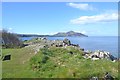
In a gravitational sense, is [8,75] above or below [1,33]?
below

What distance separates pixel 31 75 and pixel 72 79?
10.1 ft

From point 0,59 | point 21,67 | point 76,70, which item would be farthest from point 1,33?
point 76,70

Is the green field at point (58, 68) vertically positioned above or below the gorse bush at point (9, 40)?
below

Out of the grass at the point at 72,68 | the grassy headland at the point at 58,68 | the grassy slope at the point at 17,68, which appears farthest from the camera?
the grassy slope at the point at 17,68

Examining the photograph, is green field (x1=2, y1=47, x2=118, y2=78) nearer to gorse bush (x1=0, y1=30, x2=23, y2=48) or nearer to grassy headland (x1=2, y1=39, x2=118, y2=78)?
grassy headland (x1=2, y1=39, x2=118, y2=78)

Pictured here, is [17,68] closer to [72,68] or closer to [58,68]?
[58,68]

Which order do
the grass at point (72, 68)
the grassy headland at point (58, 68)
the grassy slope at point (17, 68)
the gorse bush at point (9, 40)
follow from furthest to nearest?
the gorse bush at point (9, 40), the grassy slope at point (17, 68), the grassy headland at point (58, 68), the grass at point (72, 68)

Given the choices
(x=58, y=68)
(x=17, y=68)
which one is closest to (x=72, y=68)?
(x=58, y=68)

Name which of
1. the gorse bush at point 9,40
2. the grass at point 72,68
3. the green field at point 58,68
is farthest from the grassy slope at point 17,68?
the gorse bush at point 9,40

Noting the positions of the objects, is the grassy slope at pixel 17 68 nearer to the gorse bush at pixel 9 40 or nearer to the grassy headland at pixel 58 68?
the grassy headland at pixel 58 68

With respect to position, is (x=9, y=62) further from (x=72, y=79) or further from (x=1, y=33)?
(x=1, y=33)

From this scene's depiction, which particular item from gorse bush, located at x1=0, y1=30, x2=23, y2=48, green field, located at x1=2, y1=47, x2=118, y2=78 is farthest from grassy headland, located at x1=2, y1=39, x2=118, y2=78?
gorse bush, located at x1=0, y1=30, x2=23, y2=48

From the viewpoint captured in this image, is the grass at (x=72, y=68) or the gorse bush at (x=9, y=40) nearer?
the grass at (x=72, y=68)

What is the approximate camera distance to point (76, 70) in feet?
62.0
